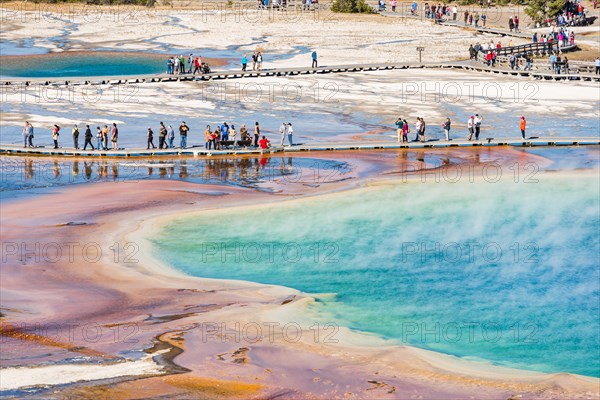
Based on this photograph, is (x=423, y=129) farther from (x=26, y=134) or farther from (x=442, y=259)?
(x=26, y=134)

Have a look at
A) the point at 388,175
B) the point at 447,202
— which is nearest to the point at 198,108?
the point at 388,175

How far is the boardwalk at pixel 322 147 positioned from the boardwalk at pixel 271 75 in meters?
15.1

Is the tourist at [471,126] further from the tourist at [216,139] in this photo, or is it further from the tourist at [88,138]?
the tourist at [88,138]

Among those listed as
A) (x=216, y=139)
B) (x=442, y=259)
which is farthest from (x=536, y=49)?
(x=442, y=259)

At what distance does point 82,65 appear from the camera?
6975 centimetres

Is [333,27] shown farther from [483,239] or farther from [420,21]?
[483,239]

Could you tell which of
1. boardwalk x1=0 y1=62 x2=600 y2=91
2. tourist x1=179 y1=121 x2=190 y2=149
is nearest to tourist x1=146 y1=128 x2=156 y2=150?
tourist x1=179 y1=121 x2=190 y2=149

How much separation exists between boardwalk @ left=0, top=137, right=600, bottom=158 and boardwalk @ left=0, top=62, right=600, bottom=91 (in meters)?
15.1

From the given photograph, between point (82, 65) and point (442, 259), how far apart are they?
44.0 metres

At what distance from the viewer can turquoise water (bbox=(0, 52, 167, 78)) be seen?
218ft

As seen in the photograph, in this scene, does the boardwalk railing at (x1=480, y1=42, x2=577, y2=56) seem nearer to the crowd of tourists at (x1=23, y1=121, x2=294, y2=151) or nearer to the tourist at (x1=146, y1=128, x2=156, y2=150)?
the crowd of tourists at (x1=23, y1=121, x2=294, y2=151)

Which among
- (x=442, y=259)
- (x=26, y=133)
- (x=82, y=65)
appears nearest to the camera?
(x=442, y=259)

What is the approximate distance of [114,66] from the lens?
69750 mm

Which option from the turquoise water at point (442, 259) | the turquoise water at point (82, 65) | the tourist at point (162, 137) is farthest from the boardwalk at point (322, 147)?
the turquoise water at point (82, 65)
